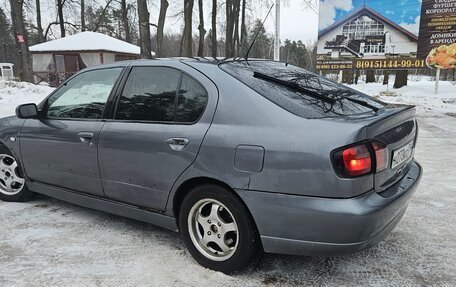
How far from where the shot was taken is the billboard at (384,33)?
16438mm

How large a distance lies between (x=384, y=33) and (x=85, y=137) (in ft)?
55.8

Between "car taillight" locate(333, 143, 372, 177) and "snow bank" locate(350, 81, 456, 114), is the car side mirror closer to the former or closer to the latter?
"car taillight" locate(333, 143, 372, 177)

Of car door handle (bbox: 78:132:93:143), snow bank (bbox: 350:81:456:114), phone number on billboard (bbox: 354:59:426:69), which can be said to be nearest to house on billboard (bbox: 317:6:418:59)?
phone number on billboard (bbox: 354:59:426:69)

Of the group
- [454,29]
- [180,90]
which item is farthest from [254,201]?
[454,29]

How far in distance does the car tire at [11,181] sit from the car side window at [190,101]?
238cm

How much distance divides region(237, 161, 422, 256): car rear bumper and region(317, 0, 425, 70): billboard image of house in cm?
1659

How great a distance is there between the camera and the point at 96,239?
11.5 ft

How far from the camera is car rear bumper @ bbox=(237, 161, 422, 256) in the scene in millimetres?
2359

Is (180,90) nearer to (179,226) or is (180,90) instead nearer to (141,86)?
(141,86)

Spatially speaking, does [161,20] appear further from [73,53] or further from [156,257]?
[156,257]

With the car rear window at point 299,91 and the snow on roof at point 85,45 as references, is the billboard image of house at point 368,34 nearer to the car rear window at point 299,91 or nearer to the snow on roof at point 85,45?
the snow on roof at point 85,45

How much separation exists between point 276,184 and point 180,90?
1.12m

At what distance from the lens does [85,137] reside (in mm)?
3498

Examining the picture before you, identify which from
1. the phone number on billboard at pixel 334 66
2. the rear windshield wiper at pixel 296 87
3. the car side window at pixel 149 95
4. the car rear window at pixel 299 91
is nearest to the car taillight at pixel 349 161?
the car rear window at pixel 299 91
